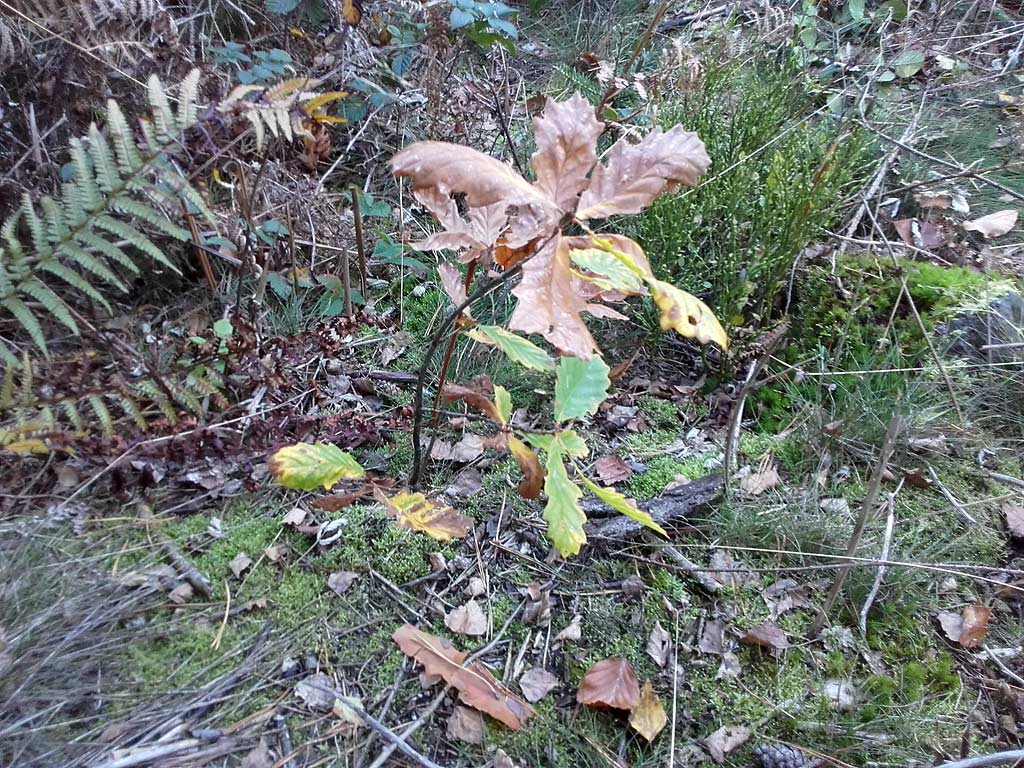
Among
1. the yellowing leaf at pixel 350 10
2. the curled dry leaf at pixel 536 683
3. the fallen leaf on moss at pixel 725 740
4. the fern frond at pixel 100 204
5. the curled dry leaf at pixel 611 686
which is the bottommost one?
the fallen leaf on moss at pixel 725 740

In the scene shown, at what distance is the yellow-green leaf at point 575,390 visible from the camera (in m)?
1.56

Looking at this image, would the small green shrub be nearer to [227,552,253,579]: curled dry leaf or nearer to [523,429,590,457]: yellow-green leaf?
[523,429,590,457]: yellow-green leaf

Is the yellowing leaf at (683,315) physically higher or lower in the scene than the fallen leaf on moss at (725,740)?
higher

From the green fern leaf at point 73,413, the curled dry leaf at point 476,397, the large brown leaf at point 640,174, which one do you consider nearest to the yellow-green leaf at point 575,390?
the curled dry leaf at point 476,397

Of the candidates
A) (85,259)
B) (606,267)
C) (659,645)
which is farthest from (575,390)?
(85,259)

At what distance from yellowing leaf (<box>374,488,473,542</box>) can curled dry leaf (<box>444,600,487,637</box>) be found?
25 cm

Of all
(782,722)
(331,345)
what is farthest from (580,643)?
(331,345)

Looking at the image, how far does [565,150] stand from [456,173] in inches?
8.3

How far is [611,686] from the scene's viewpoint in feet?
4.95

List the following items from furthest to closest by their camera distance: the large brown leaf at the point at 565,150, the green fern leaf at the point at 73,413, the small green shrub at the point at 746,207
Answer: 1. the small green shrub at the point at 746,207
2. the green fern leaf at the point at 73,413
3. the large brown leaf at the point at 565,150

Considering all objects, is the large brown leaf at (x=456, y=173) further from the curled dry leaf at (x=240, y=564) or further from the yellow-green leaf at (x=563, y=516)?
the curled dry leaf at (x=240, y=564)

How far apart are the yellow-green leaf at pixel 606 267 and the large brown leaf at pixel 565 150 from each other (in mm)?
83

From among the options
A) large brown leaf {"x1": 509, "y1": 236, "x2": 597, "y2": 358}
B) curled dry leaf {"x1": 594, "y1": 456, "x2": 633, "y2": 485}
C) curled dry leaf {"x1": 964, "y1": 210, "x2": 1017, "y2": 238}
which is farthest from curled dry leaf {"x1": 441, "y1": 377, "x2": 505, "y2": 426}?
curled dry leaf {"x1": 964, "y1": 210, "x2": 1017, "y2": 238}

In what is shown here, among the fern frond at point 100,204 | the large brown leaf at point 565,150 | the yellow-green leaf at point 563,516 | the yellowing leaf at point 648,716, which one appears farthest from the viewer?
the fern frond at point 100,204
